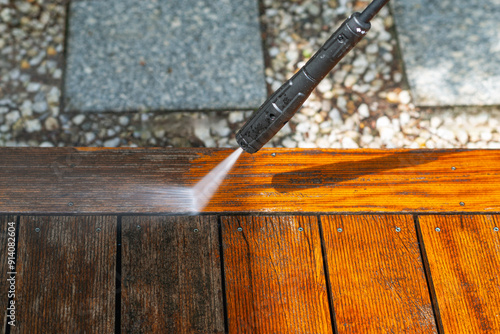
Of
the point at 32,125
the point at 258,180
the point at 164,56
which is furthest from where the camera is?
the point at 164,56

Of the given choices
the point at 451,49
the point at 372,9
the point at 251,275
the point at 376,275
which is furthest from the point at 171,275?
the point at 451,49

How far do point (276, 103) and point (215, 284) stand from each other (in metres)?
0.67

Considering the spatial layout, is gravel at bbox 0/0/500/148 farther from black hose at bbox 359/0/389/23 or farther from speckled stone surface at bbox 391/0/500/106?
black hose at bbox 359/0/389/23

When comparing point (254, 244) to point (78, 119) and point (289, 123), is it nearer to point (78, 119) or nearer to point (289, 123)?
point (289, 123)

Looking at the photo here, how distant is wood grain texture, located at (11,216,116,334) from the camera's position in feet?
4.74

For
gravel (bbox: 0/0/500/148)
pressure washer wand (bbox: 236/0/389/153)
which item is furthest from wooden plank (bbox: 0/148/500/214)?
gravel (bbox: 0/0/500/148)

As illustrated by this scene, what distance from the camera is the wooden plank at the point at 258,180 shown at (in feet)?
5.21

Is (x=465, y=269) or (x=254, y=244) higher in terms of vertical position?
(x=254, y=244)

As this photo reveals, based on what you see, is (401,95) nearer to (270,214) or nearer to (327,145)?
(327,145)

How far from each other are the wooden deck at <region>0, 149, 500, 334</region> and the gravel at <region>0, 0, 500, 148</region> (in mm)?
565

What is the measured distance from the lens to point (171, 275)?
151 centimetres

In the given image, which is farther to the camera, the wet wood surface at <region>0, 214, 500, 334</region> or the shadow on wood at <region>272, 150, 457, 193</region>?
the shadow on wood at <region>272, 150, 457, 193</region>

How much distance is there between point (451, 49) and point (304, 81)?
66.1 inches

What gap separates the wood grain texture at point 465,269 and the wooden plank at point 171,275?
0.80 m
